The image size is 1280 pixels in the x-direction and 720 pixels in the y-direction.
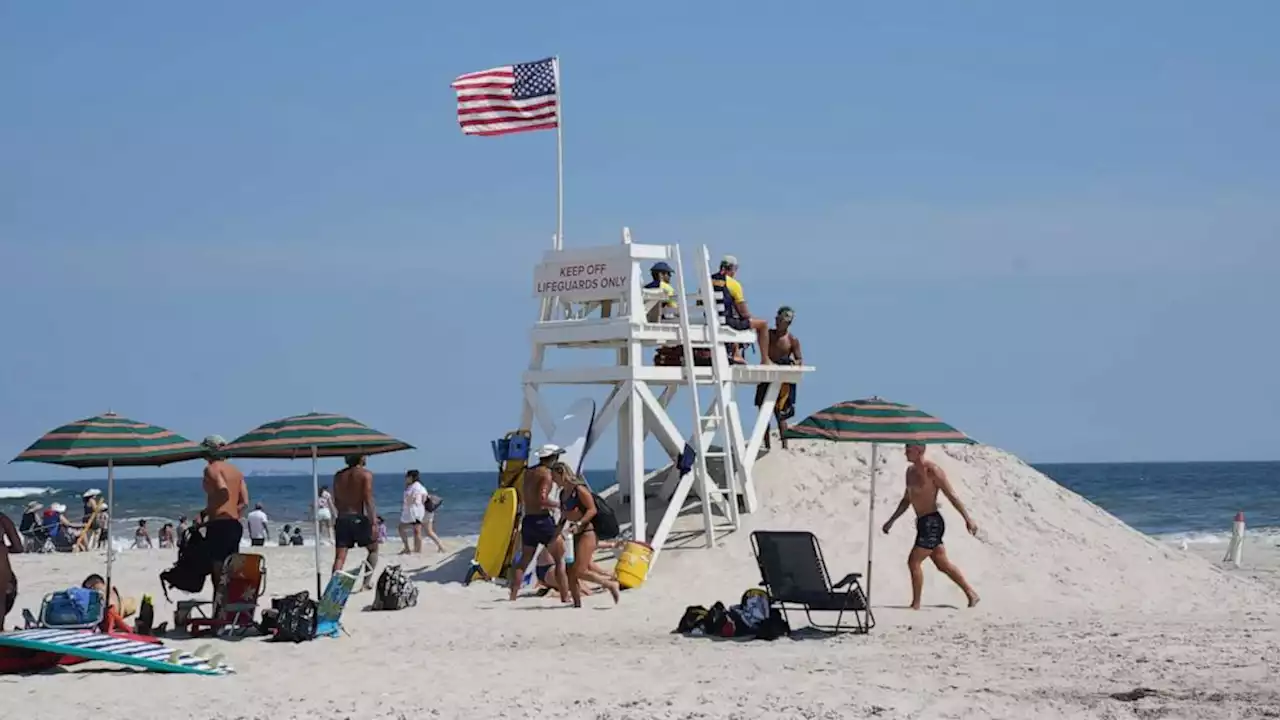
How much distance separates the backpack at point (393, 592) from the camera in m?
14.0

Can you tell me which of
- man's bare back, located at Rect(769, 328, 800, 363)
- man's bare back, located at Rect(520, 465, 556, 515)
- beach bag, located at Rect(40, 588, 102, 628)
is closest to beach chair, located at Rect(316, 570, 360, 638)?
beach bag, located at Rect(40, 588, 102, 628)

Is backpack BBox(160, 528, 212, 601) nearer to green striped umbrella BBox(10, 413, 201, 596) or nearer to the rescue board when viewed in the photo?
green striped umbrella BBox(10, 413, 201, 596)

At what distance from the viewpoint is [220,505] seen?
12422mm

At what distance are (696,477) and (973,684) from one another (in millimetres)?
6481

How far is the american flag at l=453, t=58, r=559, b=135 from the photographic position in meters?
17.3

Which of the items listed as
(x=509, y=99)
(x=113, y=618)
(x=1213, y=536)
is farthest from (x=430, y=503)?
(x=1213, y=536)

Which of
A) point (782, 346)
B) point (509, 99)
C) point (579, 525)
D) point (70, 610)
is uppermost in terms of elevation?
point (509, 99)

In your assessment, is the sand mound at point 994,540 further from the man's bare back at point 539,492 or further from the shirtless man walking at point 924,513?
the man's bare back at point 539,492

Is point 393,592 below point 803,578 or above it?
below

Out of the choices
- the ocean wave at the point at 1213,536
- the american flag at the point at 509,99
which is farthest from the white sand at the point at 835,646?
the ocean wave at the point at 1213,536

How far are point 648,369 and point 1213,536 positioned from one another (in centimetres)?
2369

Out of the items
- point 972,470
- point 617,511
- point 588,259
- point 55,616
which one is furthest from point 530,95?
point 55,616

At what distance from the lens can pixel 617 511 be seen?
17250 mm

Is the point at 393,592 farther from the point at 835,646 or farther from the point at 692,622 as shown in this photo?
the point at 835,646
